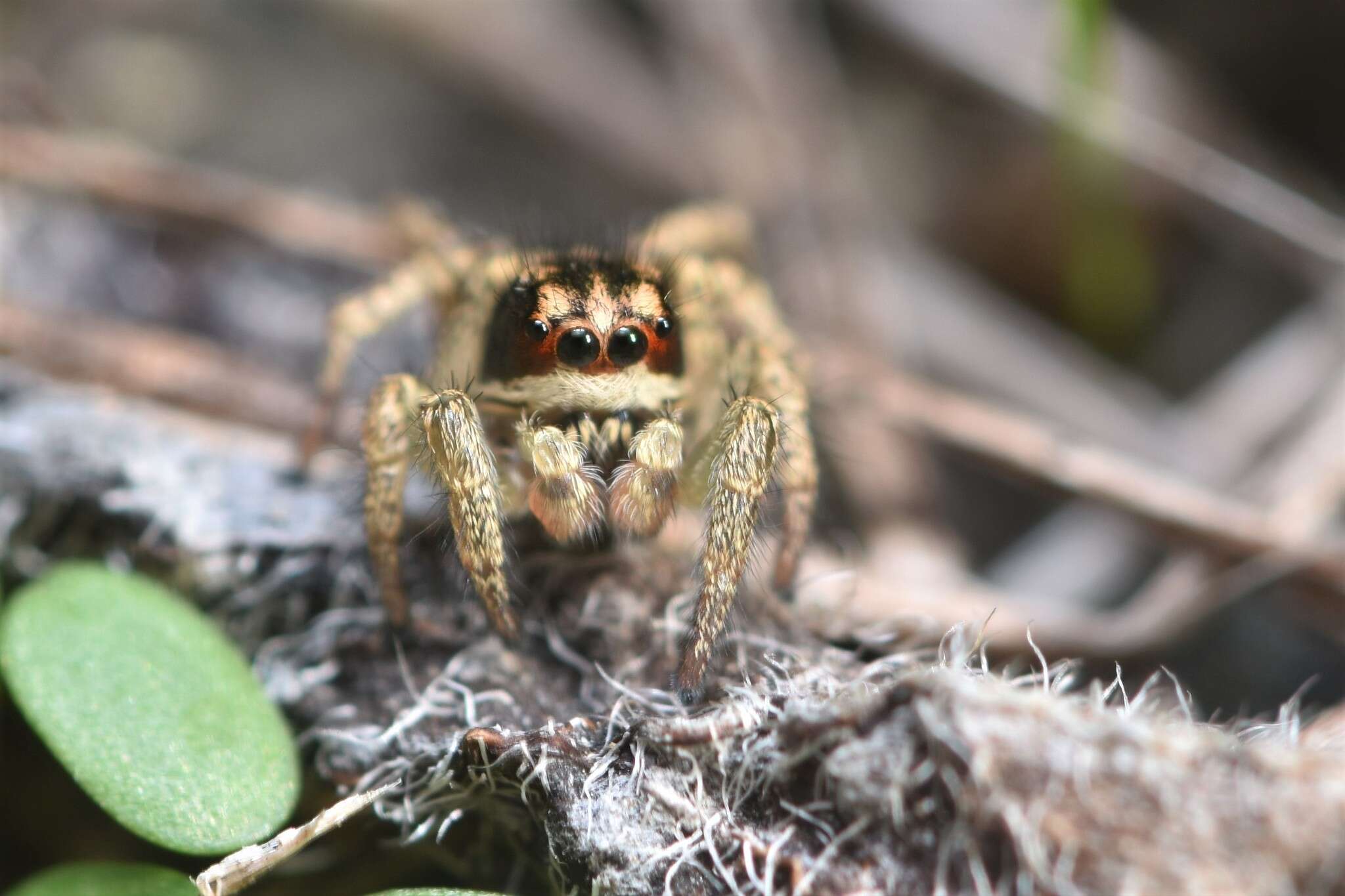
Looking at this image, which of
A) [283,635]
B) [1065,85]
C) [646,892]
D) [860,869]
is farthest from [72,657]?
[1065,85]

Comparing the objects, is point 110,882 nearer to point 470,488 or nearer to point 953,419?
point 470,488

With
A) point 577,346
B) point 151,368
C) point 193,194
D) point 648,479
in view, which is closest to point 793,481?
point 648,479

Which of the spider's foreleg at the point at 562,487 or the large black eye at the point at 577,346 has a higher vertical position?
the large black eye at the point at 577,346

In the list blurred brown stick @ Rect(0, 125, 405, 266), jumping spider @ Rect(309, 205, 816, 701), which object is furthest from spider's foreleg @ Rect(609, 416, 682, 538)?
blurred brown stick @ Rect(0, 125, 405, 266)

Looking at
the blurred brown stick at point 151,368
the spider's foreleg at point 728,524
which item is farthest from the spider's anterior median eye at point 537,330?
the blurred brown stick at point 151,368

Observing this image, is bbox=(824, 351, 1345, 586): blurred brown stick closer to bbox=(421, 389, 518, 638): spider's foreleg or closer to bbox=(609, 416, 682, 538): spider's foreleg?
bbox=(609, 416, 682, 538): spider's foreleg

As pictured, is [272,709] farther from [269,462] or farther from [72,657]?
[269,462]

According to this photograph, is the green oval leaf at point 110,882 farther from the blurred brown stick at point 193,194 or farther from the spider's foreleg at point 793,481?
the blurred brown stick at point 193,194
